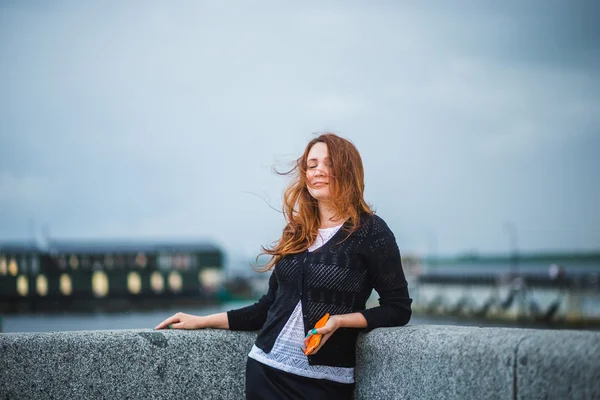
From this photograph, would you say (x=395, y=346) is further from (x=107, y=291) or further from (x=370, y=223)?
(x=107, y=291)

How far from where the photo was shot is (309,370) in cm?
283

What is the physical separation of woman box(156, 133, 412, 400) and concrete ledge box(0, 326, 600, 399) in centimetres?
13

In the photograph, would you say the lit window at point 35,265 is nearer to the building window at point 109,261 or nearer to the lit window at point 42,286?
the lit window at point 42,286

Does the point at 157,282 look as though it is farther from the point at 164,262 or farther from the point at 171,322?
the point at 171,322

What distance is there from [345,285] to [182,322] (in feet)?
2.81

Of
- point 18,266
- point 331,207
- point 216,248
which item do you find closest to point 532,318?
point 331,207

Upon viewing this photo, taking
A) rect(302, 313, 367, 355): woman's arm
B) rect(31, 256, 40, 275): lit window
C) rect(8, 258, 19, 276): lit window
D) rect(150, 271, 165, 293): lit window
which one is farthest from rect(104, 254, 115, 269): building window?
rect(302, 313, 367, 355): woman's arm

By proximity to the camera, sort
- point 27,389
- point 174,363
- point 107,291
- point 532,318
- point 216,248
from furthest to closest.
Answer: point 216,248 → point 107,291 → point 532,318 → point 174,363 → point 27,389

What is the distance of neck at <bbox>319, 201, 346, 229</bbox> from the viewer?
308 centimetres

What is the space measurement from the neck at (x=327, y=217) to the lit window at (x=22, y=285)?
94.8 metres

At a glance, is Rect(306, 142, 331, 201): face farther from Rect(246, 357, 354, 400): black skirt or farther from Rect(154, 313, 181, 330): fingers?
Rect(154, 313, 181, 330): fingers

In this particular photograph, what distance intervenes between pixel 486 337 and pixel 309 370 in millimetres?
750

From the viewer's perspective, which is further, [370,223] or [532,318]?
[532,318]

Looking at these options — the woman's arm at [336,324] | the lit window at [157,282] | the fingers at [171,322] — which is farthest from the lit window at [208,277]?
the woman's arm at [336,324]
